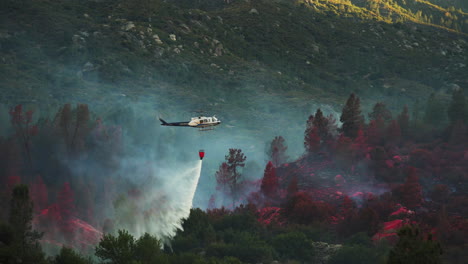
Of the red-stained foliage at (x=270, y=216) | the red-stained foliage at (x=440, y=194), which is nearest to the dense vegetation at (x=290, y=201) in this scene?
the red-stained foliage at (x=440, y=194)

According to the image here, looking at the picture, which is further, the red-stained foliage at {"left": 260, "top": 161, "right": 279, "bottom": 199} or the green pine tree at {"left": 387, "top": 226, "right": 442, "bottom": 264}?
the red-stained foliage at {"left": 260, "top": 161, "right": 279, "bottom": 199}

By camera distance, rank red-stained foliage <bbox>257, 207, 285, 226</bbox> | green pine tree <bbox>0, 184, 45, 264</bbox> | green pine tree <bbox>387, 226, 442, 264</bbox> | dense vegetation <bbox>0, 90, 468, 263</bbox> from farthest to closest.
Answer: red-stained foliage <bbox>257, 207, 285, 226</bbox> < dense vegetation <bbox>0, 90, 468, 263</bbox> < green pine tree <bbox>0, 184, 45, 264</bbox> < green pine tree <bbox>387, 226, 442, 264</bbox>

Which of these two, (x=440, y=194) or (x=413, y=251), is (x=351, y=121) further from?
(x=413, y=251)

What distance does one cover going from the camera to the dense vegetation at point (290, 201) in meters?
69.6

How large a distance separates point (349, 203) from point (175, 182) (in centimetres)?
5589

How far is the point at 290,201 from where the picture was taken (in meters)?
99.1

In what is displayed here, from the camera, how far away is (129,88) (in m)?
192

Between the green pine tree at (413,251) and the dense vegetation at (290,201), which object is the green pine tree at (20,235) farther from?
the green pine tree at (413,251)

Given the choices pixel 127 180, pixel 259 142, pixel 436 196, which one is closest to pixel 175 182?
pixel 127 180

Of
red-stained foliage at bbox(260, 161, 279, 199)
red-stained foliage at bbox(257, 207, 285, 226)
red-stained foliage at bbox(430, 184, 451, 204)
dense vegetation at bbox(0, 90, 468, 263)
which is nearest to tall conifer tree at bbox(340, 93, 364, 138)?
dense vegetation at bbox(0, 90, 468, 263)

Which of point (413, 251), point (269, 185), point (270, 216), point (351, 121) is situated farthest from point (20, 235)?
point (351, 121)

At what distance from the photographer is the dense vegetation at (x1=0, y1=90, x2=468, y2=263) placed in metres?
69.6

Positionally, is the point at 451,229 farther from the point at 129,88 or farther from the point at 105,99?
the point at 129,88

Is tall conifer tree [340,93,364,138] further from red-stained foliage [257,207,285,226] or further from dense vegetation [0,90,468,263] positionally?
red-stained foliage [257,207,285,226]
